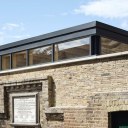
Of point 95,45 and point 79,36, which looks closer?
point 95,45

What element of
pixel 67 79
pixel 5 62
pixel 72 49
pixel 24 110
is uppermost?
pixel 72 49

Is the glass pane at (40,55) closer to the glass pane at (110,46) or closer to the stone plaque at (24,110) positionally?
the stone plaque at (24,110)

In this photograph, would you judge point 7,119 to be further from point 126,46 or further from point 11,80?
point 126,46

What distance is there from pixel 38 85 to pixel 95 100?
11.2ft

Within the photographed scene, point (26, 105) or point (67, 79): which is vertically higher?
point (67, 79)

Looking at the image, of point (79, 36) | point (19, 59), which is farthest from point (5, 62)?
point (79, 36)

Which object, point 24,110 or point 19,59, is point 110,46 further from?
point 19,59

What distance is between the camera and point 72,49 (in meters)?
14.7

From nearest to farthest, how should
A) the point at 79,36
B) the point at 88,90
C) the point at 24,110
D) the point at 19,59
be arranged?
the point at 88,90 → the point at 79,36 → the point at 24,110 → the point at 19,59

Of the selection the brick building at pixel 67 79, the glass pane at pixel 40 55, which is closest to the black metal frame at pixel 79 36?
the brick building at pixel 67 79

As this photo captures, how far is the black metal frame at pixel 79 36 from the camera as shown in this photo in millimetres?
14240

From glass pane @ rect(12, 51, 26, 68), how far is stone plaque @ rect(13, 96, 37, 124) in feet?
5.93

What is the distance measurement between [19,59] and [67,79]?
13.3 feet

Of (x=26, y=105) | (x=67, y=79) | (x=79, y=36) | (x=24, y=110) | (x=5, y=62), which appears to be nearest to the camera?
(x=67, y=79)
